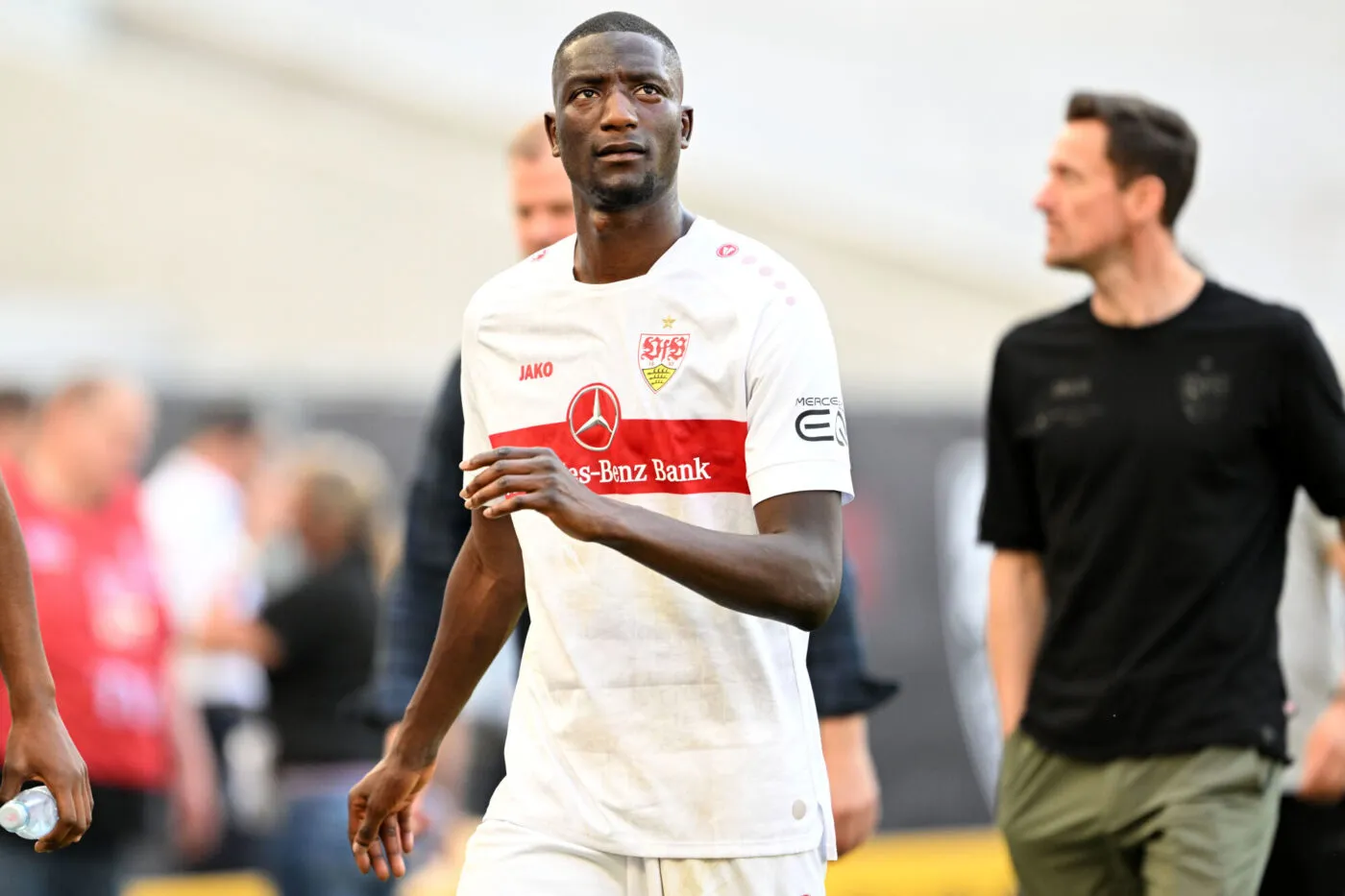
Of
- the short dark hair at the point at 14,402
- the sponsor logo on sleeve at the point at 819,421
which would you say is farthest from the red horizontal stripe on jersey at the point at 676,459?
the short dark hair at the point at 14,402

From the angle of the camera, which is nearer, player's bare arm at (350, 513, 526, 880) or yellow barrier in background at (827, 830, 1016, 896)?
player's bare arm at (350, 513, 526, 880)

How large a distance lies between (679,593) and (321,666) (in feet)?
15.1

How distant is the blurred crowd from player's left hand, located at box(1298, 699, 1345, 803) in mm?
3164

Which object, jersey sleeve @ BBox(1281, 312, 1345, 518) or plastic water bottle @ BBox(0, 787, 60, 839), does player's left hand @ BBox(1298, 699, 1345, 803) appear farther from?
plastic water bottle @ BBox(0, 787, 60, 839)

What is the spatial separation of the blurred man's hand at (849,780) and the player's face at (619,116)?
172 centimetres

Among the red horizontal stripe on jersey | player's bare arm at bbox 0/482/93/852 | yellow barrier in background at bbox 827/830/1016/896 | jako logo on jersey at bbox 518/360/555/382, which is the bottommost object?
yellow barrier in background at bbox 827/830/1016/896

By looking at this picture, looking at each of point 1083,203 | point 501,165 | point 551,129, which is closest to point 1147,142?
point 1083,203

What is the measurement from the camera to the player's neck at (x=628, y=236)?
390 cm

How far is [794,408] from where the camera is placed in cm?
365

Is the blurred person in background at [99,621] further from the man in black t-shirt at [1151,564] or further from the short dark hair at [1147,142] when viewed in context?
the short dark hair at [1147,142]

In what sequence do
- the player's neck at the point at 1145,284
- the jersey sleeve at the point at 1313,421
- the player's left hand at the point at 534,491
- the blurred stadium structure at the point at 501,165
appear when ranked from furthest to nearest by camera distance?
the blurred stadium structure at the point at 501,165 < the player's neck at the point at 1145,284 < the jersey sleeve at the point at 1313,421 < the player's left hand at the point at 534,491

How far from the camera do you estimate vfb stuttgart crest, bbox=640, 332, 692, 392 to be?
12.4 feet

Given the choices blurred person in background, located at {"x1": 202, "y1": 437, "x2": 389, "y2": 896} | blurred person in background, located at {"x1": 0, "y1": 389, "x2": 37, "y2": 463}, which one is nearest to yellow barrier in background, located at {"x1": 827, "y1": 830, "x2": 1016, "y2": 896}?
blurred person in background, located at {"x1": 202, "y1": 437, "x2": 389, "y2": 896}

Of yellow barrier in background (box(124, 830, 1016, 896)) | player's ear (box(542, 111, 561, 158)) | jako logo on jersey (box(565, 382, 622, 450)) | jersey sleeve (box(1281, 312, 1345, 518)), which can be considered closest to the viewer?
jako logo on jersey (box(565, 382, 622, 450))
